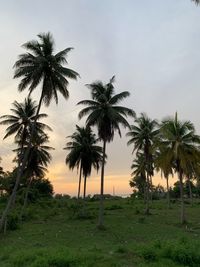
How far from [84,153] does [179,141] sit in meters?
15.9

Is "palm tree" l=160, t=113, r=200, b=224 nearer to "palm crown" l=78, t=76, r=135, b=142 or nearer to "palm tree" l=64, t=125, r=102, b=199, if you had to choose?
"palm crown" l=78, t=76, r=135, b=142

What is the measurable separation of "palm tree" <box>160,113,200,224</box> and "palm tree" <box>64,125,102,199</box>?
13301mm

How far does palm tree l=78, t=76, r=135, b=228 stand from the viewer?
42594 millimetres

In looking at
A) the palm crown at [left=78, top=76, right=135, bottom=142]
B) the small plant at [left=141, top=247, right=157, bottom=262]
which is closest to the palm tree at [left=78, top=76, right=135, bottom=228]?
the palm crown at [left=78, top=76, right=135, bottom=142]

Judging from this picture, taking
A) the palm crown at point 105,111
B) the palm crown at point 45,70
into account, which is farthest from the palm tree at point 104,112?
the palm crown at point 45,70

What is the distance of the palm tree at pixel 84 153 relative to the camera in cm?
5453

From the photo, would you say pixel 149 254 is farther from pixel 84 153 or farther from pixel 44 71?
pixel 84 153

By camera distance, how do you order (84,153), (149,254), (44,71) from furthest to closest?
(84,153) < (44,71) < (149,254)

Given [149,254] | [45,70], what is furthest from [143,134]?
[149,254]

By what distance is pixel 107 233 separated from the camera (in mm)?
37500

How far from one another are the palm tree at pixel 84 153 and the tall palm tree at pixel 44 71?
17601mm

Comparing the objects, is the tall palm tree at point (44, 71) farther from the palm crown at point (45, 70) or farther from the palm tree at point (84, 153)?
the palm tree at point (84, 153)

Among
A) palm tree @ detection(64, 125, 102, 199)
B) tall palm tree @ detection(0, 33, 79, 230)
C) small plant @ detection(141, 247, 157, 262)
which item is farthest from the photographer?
palm tree @ detection(64, 125, 102, 199)

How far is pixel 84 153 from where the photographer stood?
54.5 m
